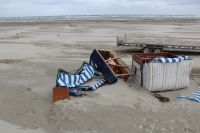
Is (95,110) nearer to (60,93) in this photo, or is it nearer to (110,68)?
→ (60,93)

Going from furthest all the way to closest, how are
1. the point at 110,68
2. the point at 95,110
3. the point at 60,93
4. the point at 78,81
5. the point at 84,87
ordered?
the point at 110,68
the point at 78,81
the point at 84,87
the point at 60,93
the point at 95,110

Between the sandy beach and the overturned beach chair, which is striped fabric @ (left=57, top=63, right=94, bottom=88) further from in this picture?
the sandy beach

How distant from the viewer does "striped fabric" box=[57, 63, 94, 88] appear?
11.0 metres

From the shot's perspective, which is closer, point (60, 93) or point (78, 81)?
point (60, 93)

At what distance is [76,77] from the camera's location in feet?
38.6

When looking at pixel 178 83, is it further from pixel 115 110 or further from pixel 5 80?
pixel 5 80

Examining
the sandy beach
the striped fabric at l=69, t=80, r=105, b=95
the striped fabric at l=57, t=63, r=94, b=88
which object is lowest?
the sandy beach

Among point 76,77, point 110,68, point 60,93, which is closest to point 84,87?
point 76,77

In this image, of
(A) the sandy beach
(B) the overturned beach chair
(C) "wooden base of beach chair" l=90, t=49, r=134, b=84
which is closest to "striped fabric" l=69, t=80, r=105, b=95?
(B) the overturned beach chair

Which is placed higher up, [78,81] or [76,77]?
[76,77]

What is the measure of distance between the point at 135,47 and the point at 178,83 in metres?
9.87

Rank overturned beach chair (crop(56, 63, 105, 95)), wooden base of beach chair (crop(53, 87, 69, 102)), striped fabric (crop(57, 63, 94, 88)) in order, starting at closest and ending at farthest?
wooden base of beach chair (crop(53, 87, 69, 102)) → overturned beach chair (crop(56, 63, 105, 95)) → striped fabric (crop(57, 63, 94, 88))

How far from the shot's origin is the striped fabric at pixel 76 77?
435 inches

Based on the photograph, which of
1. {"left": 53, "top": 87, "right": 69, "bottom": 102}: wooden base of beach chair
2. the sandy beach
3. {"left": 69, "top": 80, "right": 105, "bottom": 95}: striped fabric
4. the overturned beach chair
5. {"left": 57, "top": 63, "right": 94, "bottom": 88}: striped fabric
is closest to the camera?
the sandy beach
